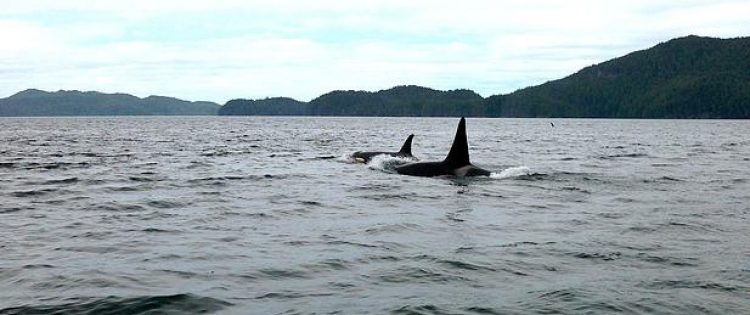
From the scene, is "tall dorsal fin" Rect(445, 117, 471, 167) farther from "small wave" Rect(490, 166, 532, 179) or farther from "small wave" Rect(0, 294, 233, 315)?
"small wave" Rect(0, 294, 233, 315)

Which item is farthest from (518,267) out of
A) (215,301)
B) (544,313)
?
(215,301)

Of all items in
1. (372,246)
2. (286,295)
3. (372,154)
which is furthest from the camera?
(372,154)

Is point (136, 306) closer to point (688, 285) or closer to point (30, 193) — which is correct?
point (688, 285)

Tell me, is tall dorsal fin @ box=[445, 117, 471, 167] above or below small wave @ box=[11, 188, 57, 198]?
above

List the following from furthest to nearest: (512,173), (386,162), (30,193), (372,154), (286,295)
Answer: (372,154) < (386,162) < (512,173) < (30,193) < (286,295)

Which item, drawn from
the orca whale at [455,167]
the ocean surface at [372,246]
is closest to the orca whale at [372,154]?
the orca whale at [455,167]

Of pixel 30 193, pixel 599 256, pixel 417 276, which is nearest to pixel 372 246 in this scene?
pixel 417 276

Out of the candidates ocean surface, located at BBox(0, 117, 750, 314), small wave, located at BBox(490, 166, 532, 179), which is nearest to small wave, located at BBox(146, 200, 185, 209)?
ocean surface, located at BBox(0, 117, 750, 314)

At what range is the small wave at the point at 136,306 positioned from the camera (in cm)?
841

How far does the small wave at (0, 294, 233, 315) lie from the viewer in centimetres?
841

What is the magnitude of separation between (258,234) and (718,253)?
7875 mm

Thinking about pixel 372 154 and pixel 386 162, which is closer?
pixel 386 162

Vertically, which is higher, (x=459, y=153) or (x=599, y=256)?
(x=459, y=153)

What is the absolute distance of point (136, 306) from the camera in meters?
8.59
